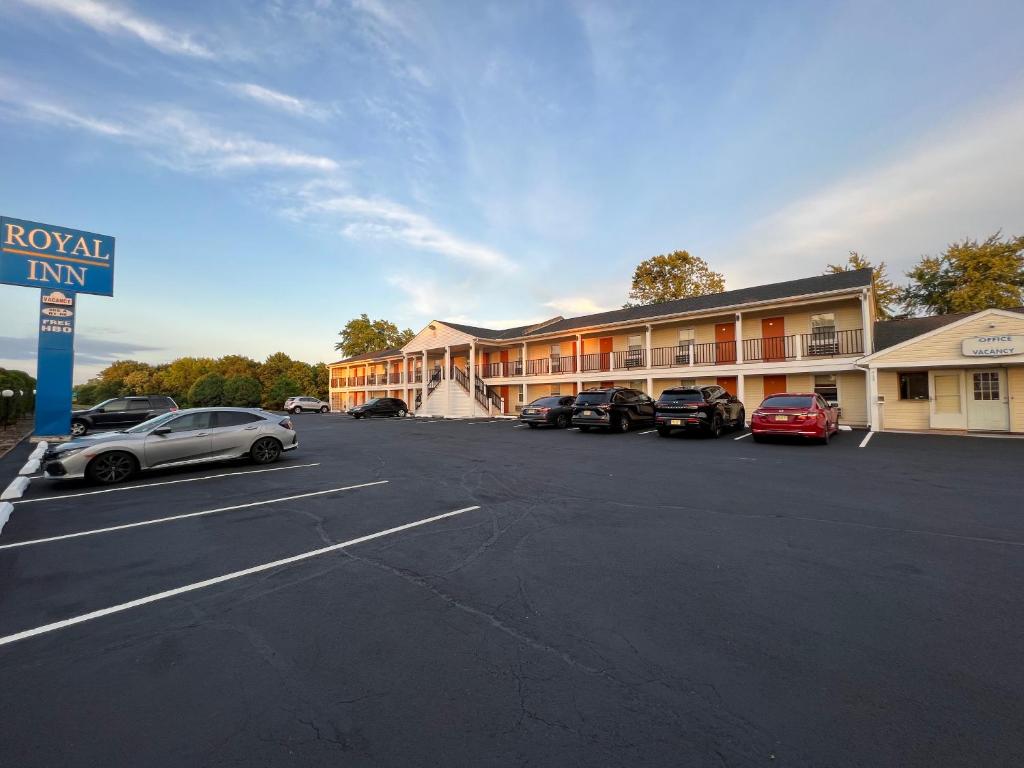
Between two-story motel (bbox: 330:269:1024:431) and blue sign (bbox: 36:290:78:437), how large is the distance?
1969cm

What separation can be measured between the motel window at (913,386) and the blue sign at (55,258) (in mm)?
31182

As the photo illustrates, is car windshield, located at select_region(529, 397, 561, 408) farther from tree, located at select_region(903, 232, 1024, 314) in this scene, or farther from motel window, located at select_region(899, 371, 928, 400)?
tree, located at select_region(903, 232, 1024, 314)

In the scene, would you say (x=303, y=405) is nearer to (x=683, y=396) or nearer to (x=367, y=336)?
(x=367, y=336)

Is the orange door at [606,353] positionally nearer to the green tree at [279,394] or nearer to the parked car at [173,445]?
the parked car at [173,445]

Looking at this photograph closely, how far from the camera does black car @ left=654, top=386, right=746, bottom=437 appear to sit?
1576cm

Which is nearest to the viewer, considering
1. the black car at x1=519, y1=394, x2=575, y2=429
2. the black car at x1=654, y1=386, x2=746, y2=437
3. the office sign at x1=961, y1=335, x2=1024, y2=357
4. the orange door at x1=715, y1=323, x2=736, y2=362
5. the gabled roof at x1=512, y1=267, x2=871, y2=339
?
the office sign at x1=961, y1=335, x2=1024, y2=357

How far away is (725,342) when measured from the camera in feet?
74.5

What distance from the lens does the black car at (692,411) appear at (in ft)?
51.7

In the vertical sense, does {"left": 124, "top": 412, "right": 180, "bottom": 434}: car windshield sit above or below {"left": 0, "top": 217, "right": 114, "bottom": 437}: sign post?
below

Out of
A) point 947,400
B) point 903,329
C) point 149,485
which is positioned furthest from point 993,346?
point 149,485

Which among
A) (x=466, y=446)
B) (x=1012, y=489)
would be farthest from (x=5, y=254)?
(x=1012, y=489)

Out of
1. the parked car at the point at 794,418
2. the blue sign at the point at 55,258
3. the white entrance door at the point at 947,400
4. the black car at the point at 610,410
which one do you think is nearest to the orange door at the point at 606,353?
the black car at the point at 610,410

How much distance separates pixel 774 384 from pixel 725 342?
2.99 m

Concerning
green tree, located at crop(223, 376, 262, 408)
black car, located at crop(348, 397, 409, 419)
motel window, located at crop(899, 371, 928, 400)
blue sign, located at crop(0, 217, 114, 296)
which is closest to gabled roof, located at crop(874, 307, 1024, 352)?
motel window, located at crop(899, 371, 928, 400)
